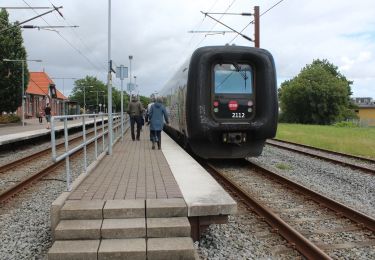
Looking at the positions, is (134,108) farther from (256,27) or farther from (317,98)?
(317,98)

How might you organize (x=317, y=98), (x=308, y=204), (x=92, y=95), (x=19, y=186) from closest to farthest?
(x=308, y=204) → (x=19, y=186) → (x=317, y=98) → (x=92, y=95)

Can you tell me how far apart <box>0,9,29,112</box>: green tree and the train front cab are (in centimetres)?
3223

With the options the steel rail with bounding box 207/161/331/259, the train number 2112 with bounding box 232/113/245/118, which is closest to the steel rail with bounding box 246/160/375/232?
the steel rail with bounding box 207/161/331/259

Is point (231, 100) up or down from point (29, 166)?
up

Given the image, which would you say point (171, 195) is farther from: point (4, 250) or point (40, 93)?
point (40, 93)

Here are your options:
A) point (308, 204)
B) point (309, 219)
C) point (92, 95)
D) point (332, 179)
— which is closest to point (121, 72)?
point (332, 179)

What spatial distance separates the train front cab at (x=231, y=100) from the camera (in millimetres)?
11531

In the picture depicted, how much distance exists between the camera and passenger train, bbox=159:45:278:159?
1153 cm

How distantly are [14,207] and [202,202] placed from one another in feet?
12.4

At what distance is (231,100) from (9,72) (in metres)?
33.7

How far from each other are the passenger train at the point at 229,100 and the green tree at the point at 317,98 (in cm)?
6339

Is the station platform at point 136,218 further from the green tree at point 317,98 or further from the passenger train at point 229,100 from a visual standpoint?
the green tree at point 317,98

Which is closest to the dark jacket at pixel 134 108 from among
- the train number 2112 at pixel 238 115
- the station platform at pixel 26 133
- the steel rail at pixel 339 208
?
the station platform at pixel 26 133

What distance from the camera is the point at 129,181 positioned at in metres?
7.39
